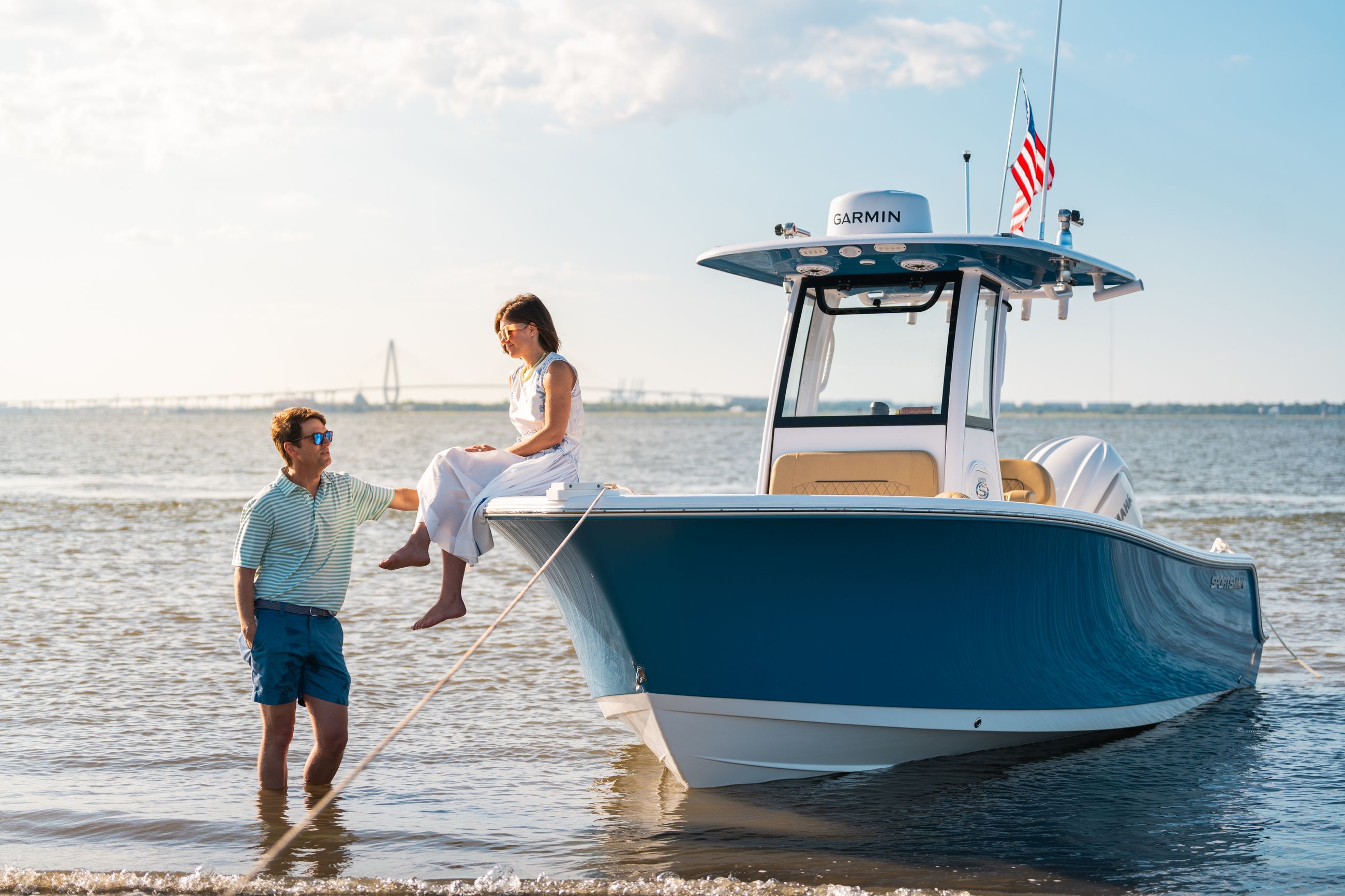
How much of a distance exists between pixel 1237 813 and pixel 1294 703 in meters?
2.89

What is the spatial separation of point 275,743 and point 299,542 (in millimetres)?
959

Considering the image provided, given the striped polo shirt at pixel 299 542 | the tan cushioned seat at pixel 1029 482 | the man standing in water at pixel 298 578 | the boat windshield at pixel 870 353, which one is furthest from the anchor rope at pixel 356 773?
the tan cushioned seat at pixel 1029 482

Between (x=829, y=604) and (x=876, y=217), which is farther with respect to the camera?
(x=876, y=217)

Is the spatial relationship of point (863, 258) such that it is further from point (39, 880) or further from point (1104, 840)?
point (39, 880)

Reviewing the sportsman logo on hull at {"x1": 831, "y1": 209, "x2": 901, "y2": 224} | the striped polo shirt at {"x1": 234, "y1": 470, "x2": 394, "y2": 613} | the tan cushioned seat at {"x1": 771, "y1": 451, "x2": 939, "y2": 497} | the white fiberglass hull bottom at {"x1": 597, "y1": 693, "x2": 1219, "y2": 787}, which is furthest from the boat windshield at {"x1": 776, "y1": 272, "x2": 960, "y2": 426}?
the striped polo shirt at {"x1": 234, "y1": 470, "x2": 394, "y2": 613}

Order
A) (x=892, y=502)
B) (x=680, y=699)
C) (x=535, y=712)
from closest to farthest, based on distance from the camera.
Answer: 1. (x=892, y=502)
2. (x=680, y=699)
3. (x=535, y=712)

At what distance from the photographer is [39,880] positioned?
4.55 metres

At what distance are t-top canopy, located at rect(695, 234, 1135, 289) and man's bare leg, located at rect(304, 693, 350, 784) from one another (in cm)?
316

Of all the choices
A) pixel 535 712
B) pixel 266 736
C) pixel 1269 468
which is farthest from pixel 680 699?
pixel 1269 468

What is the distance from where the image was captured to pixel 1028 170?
762 centimetres

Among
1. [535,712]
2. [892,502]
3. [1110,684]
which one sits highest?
[892,502]

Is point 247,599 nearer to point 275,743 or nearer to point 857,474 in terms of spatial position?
point 275,743

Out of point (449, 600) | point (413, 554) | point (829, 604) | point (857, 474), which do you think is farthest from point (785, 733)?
point (413, 554)

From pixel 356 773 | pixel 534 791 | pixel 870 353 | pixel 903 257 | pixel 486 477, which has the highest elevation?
pixel 903 257
